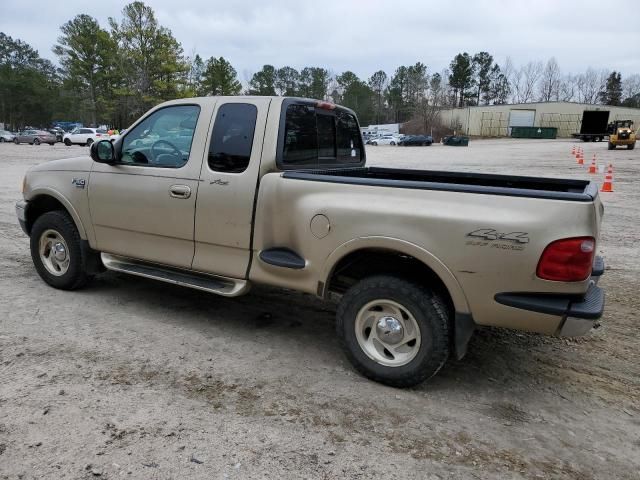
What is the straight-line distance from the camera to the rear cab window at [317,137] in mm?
4070

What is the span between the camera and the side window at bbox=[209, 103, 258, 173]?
13.1ft

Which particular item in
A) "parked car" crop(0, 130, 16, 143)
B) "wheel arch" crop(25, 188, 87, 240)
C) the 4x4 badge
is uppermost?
the 4x4 badge

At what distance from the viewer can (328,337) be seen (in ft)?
14.1

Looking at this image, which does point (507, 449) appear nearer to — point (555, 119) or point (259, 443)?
point (259, 443)

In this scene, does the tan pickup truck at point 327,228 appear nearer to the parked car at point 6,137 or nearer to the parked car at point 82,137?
the parked car at point 82,137

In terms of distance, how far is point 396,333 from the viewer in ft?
11.1

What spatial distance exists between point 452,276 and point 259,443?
1513mm

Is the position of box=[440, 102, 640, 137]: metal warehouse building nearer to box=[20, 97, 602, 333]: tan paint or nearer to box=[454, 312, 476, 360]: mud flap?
box=[20, 97, 602, 333]: tan paint

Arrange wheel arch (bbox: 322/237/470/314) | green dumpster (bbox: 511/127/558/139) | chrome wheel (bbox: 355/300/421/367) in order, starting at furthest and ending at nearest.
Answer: green dumpster (bbox: 511/127/558/139) < chrome wheel (bbox: 355/300/421/367) < wheel arch (bbox: 322/237/470/314)

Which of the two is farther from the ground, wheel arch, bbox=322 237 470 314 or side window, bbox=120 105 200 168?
side window, bbox=120 105 200 168

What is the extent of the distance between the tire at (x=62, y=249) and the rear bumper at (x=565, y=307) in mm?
4073

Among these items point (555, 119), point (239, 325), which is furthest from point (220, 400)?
point (555, 119)

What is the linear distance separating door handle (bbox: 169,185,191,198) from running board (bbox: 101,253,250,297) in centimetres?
69

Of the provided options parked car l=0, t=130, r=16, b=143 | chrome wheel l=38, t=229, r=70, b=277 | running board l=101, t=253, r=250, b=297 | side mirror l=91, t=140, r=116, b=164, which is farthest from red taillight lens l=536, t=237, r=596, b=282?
parked car l=0, t=130, r=16, b=143
